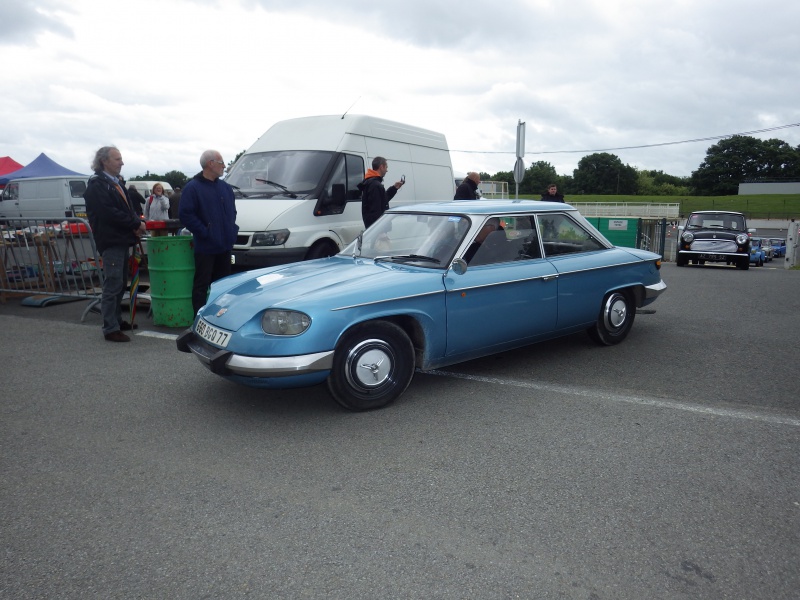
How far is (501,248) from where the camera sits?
17.2 feet

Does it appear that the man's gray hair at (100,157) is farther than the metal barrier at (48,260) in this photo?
No

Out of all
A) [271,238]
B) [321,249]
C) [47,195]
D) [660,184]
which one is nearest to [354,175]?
[321,249]

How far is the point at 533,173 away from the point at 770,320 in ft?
325

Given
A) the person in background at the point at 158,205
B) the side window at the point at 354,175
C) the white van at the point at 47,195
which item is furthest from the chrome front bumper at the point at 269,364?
the white van at the point at 47,195

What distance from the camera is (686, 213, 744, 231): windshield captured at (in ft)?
56.7

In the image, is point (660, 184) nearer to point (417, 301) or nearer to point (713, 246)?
point (713, 246)

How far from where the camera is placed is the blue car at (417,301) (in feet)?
13.5

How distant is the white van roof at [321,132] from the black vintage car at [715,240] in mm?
9792

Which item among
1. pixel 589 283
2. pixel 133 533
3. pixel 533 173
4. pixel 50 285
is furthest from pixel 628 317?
pixel 533 173

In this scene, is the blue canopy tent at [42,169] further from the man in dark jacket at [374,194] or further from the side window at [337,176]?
the man in dark jacket at [374,194]

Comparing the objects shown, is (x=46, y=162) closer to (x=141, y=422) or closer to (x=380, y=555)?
(x=141, y=422)

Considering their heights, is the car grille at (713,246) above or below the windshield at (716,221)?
below

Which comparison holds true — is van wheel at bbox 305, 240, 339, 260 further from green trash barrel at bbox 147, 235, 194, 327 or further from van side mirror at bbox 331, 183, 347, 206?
green trash barrel at bbox 147, 235, 194, 327

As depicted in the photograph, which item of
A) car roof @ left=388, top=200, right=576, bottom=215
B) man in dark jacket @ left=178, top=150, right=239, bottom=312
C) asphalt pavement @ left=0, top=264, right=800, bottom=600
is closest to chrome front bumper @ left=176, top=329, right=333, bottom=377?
asphalt pavement @ left=0, top=264, right=800, bottom=600
